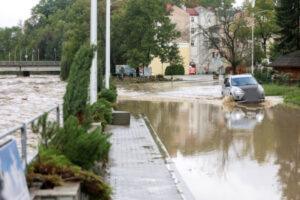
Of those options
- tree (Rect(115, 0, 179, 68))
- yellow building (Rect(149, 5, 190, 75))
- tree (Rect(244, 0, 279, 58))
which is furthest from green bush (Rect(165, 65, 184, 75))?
tree (Rect(115, 0, 179, 68))

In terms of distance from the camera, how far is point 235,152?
40.1 feet

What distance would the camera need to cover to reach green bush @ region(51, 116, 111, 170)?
6.91 m

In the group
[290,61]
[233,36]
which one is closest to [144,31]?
[233,36]

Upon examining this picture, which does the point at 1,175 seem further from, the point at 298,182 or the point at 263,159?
the point at 263,159

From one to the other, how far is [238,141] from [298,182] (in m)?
4.89

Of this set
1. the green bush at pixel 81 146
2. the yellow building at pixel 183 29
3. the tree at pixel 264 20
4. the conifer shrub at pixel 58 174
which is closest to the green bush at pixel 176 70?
the yellow building at pixel 183 29

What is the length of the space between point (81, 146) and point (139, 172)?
290cm

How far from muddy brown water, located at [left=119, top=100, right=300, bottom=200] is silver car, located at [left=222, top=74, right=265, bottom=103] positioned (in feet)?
19.0

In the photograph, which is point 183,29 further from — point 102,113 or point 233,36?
point 102,113

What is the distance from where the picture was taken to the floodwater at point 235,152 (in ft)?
28.6

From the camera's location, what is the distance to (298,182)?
9117 mm

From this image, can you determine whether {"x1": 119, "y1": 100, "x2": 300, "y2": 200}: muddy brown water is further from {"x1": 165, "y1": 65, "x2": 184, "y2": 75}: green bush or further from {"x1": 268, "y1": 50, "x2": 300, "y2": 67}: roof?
{"x1": 165, "y1": 65, "x2": 184, "y2": 75}: green bush

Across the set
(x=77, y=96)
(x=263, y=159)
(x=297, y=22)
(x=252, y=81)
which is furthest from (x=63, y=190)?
(x=297, y=22)

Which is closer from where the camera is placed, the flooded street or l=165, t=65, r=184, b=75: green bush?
the flooded street
